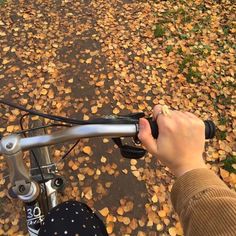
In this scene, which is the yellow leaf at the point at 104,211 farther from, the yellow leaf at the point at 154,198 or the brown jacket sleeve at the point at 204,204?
the brown jacket sleeve at the point at 204,204

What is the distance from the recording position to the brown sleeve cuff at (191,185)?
48.4 inches

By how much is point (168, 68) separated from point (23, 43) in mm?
2380

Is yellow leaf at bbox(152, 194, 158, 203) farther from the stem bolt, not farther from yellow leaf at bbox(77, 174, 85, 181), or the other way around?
the stem bolt

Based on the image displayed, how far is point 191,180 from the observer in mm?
1280

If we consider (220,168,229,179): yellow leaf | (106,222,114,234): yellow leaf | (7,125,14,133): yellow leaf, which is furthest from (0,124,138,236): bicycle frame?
(7,125,14,133): yellow leaf

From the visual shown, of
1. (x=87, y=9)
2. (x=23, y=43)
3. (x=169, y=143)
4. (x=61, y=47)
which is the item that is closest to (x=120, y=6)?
(x=87, y=9)

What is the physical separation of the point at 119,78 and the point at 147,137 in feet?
11.2

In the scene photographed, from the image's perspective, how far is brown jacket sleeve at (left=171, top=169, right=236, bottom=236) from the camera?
42.9 inches

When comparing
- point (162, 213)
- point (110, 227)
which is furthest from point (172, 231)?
point (110, 227)

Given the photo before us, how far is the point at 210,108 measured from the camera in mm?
4391

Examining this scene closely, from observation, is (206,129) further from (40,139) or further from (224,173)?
(224,173)

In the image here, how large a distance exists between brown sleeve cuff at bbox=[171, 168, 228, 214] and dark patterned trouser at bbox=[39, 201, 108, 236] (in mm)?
651

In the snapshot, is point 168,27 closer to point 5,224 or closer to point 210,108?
point 210,108

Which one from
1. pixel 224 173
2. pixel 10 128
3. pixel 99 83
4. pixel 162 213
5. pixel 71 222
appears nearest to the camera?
pixel 71 222
